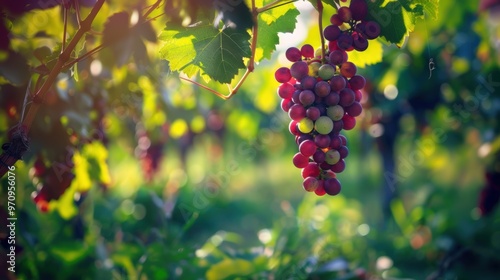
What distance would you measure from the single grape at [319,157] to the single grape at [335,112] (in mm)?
97

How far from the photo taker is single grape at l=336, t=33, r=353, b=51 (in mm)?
1186

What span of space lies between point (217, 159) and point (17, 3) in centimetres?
701

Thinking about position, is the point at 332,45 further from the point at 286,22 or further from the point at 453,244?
the point at 453,244

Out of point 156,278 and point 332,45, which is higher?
point 332,45

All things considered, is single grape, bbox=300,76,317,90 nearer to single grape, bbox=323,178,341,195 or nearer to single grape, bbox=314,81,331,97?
single grape, bbox=314,81,331,97

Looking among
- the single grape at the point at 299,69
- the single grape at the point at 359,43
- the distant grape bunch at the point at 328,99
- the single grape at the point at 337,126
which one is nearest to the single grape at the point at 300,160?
the distant grape bunch at the point at 328,99

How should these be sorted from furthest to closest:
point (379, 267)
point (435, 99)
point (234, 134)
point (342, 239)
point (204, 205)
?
point (234, 134) → point (204, 205) → point (435, 99) → point (342, 239) → point (379, 267)

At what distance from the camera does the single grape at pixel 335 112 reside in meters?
1.20

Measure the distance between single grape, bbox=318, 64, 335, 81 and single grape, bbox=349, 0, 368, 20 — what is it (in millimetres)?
142

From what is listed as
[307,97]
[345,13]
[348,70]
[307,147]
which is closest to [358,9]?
[345,13]

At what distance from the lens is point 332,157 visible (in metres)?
1.20

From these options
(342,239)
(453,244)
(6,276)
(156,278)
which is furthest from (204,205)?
(6,276)

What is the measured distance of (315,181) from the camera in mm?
1214

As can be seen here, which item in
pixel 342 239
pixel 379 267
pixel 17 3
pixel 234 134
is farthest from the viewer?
pixel 234 134
